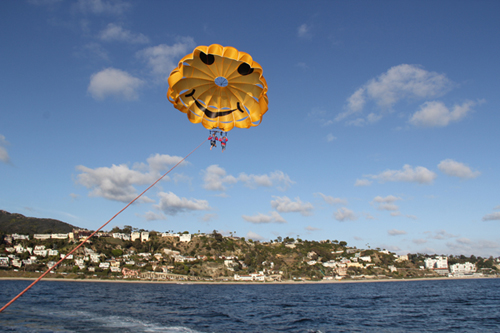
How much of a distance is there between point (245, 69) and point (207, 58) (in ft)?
6.76

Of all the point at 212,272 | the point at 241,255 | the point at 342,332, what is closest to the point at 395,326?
the point at 342,332

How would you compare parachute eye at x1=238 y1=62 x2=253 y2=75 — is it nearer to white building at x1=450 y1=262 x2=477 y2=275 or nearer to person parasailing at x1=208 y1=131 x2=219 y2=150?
person parasailing at x1=208 y1=131 x2=219 y2=150

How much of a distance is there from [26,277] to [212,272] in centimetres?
6553

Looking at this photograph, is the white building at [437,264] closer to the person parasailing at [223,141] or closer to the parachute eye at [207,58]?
the person parasailing at [223,141]

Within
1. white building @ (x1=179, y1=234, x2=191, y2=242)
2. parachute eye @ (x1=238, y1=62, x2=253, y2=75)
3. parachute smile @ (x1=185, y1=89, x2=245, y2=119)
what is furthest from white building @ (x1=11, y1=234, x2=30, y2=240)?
parachute eye @ (x1=238, y1=62, x2=253, y2=75)

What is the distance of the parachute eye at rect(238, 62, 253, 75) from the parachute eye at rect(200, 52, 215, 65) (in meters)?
1.50

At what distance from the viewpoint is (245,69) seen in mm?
16734

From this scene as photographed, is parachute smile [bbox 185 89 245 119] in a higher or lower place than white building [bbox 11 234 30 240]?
higher

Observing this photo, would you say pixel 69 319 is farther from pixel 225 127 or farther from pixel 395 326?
pixel 395 326

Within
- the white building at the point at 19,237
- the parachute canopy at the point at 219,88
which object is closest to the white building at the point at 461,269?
the parachute canopy at the point at 219,88

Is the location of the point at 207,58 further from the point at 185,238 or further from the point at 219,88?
the point at 185,238

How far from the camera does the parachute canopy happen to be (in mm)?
16156

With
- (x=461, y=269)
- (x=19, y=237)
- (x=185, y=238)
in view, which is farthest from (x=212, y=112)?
(x=461, y=269)

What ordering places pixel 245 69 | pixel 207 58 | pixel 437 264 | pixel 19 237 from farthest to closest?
pixel 437 264 < pixel 19 237 < pixel 245 69 < pixel 207 58
